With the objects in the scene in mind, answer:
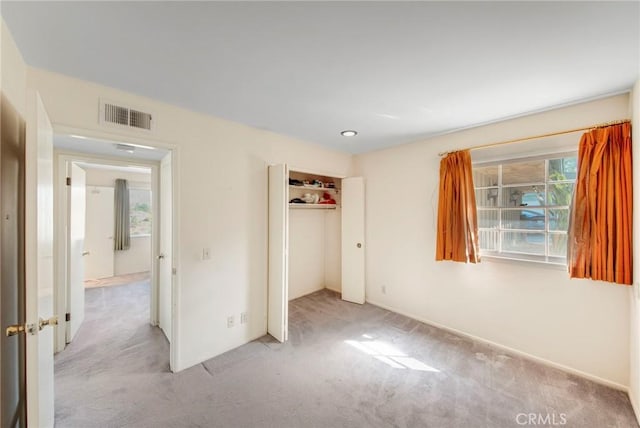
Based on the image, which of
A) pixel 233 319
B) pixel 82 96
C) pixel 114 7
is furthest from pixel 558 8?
pixel 233 319

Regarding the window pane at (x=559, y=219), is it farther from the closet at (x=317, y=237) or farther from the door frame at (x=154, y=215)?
the door frame at (x=154, y=215)

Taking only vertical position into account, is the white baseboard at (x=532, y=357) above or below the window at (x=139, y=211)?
below

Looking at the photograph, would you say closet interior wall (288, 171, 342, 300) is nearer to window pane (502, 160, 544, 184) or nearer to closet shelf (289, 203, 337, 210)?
closet shelf (289, 203, 337, 210)

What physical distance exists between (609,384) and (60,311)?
5079 millimetres

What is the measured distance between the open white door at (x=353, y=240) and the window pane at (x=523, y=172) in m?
1.74

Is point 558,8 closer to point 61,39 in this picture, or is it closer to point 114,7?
point 114,7

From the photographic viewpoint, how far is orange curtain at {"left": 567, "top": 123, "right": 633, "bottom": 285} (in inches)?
70.9

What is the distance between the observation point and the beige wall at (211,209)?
1898 mm

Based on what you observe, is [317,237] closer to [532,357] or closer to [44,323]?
[532,357]

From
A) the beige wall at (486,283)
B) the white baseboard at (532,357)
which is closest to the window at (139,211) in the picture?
the beige wall at (486,283)

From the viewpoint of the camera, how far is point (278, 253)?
8.75 feet

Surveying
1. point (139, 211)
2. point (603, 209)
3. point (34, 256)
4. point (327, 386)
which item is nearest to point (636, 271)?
point (603, 209)

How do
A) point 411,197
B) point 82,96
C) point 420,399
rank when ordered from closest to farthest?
1. point 82,96
2. point 420,399
3. point 411,197

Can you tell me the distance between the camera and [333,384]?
199 cm
